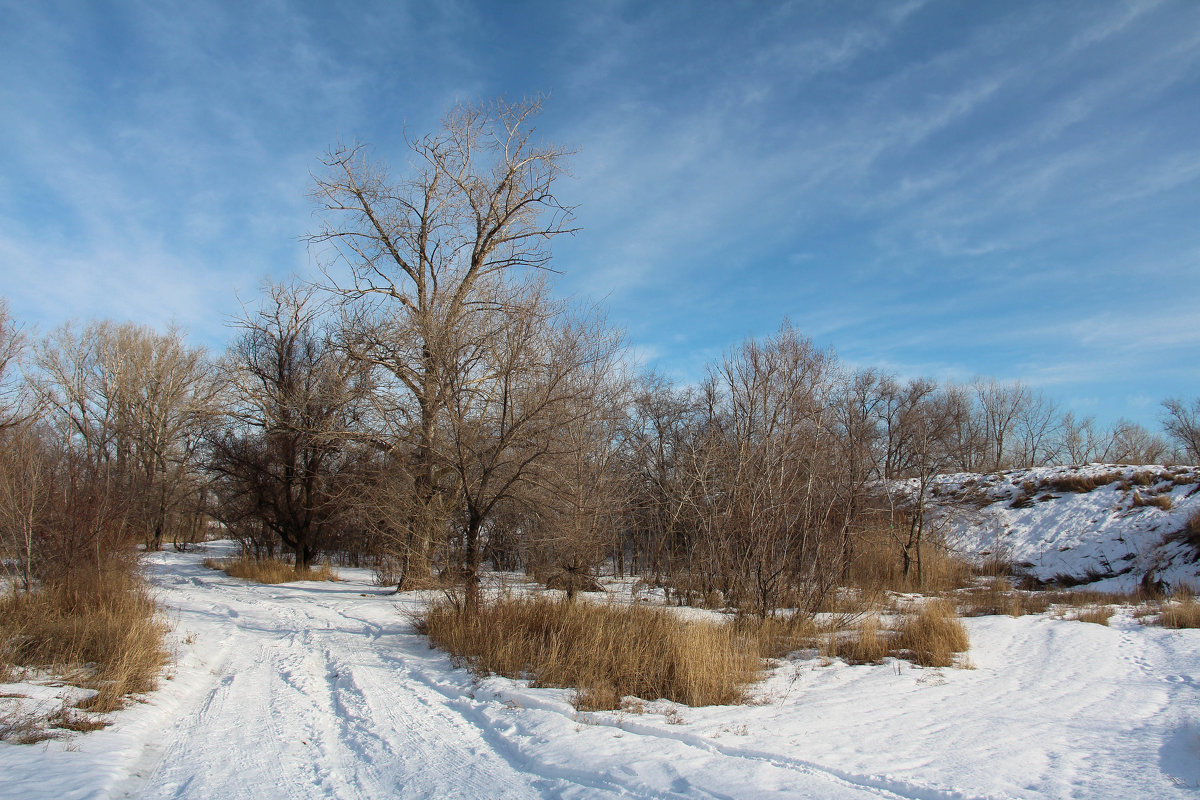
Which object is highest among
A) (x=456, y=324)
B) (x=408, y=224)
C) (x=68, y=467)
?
(x=408, y=224)

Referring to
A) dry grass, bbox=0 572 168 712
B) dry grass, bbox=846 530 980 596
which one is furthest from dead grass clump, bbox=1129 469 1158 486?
dry grass, bbox=0 572 168 712

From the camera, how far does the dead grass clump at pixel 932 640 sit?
7.96 m

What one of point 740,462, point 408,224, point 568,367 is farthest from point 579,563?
point 408,224

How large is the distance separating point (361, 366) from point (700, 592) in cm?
825

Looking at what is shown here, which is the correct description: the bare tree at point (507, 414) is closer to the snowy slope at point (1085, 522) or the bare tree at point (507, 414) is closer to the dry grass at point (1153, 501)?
the snowy slope at point (1085, 522)

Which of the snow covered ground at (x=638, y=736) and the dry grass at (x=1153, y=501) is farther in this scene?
the dry grass at (x=1153, y=501)

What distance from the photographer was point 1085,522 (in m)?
20.8

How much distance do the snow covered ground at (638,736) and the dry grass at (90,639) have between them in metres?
0.34

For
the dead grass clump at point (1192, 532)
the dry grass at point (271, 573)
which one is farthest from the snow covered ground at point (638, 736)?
the dead grass clump at point (1192, 532)

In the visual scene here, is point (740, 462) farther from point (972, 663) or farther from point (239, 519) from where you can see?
point (239, 519)

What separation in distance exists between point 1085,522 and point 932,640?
664 inches

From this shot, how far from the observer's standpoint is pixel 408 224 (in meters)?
16.5

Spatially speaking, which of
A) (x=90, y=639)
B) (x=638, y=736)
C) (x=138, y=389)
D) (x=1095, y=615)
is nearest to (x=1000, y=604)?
(x=1095, y=615)

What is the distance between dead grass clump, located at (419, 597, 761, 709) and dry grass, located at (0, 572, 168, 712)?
3.28 metres
